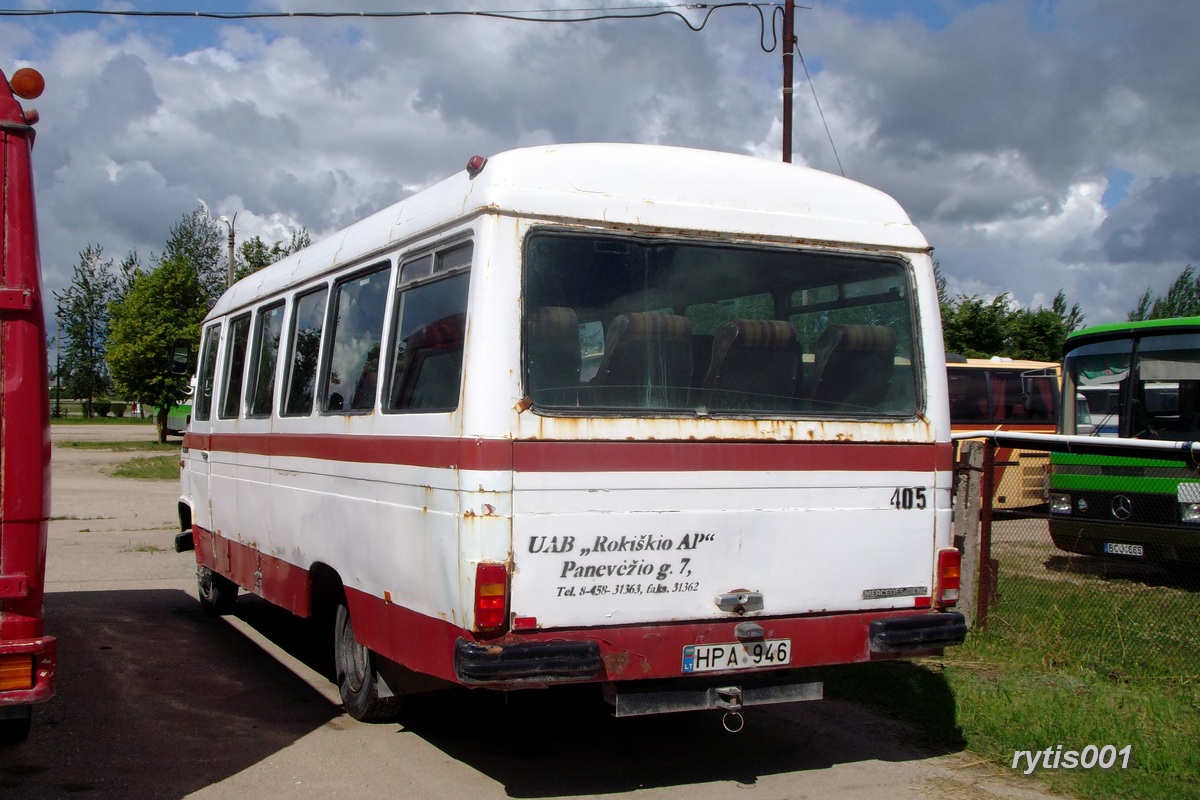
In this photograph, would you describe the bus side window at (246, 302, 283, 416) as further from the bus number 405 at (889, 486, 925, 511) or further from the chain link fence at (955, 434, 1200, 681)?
the chain link fence at (955, 434, 1200, 681)

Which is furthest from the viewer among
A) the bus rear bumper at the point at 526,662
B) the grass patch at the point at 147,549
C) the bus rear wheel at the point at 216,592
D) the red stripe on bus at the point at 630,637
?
the grass patch at the point at 147,549

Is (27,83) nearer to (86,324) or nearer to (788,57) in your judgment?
(788,57)

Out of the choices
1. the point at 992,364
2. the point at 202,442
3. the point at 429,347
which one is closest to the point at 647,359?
the point at 429,347

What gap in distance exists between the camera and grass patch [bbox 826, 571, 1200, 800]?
5734mm

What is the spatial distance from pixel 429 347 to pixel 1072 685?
4.56 metres

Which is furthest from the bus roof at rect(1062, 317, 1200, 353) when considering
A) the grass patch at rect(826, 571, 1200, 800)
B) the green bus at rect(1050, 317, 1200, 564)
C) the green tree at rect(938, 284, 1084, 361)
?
the green tree at rect(938, 284, 1084, 361)

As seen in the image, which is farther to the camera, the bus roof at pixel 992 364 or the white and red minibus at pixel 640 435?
the bus roof at pixel 992 364

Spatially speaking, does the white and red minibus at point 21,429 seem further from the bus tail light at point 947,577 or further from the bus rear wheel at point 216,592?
the bus rear wheel at point 216,592

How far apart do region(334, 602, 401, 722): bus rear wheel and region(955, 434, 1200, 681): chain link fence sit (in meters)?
4.37

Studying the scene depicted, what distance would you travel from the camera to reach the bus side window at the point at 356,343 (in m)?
5.95

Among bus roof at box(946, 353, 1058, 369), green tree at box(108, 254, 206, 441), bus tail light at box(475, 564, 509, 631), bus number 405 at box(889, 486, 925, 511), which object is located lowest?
bus tail light at box(475, 564, 509, 631)

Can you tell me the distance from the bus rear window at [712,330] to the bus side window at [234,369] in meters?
4.19

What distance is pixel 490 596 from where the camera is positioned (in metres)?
4.72

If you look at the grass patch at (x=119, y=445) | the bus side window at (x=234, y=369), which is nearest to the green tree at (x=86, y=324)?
the grass patch at (x=119, y=445)
